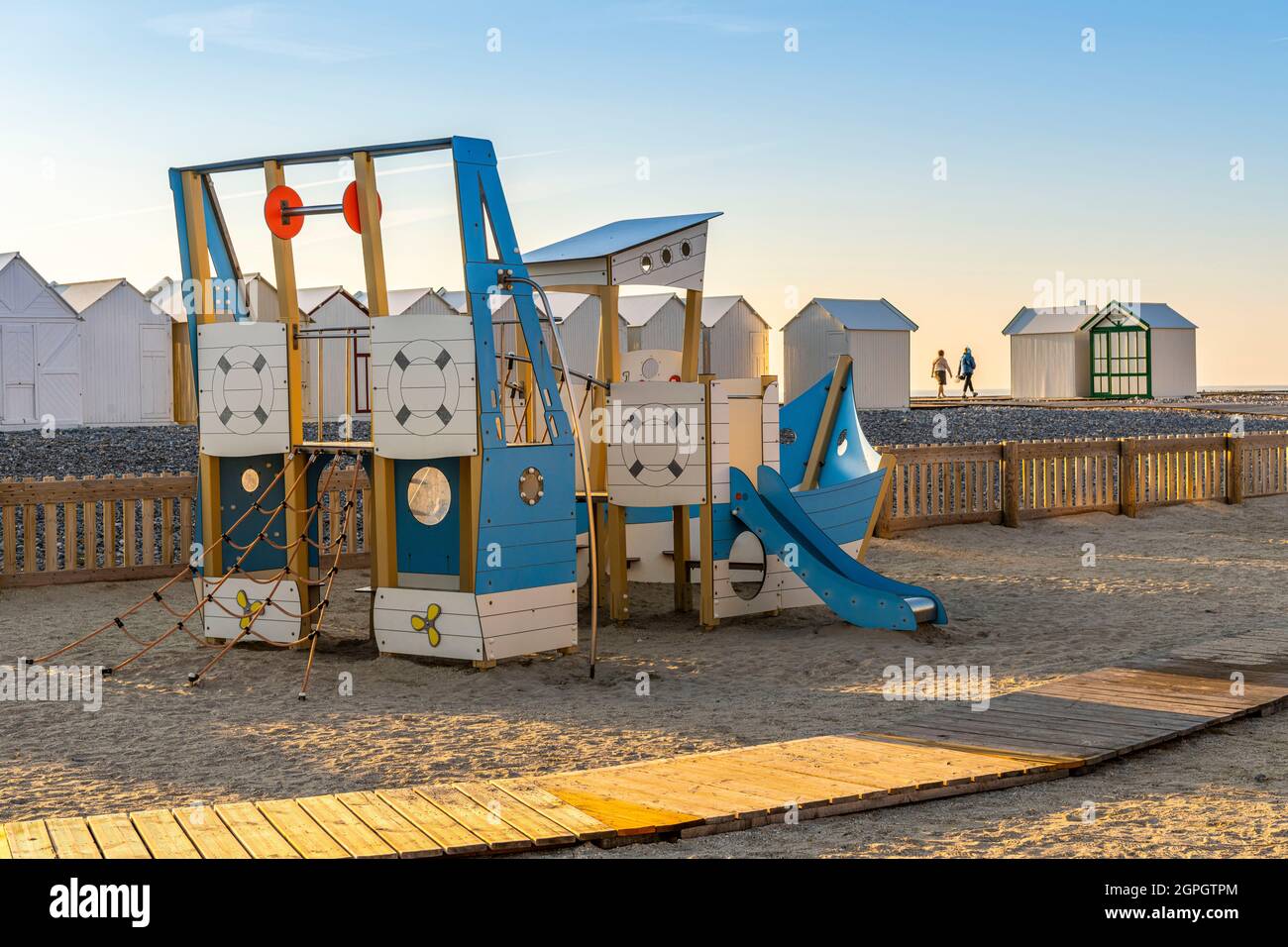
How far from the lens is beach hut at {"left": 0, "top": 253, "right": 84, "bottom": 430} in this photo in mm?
31312

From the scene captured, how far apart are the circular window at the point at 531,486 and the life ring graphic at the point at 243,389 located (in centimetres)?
208

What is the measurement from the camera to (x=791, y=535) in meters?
11.2

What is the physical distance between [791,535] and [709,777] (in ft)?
17.0

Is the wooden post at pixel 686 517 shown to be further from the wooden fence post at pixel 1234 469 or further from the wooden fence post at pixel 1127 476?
the wooden fence post at pixel 1234 469

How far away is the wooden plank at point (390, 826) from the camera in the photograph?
16.6 ft

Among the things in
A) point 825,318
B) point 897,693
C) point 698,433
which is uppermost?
point 825,318

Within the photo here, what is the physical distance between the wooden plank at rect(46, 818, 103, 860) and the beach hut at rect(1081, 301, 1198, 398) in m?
47.0

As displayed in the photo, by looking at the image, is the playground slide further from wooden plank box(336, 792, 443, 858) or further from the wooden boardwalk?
wooden plank box(336, 792, 443, 858)

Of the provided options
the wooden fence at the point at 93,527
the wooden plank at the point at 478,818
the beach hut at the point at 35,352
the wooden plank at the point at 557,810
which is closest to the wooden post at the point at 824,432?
the wooden fence at the point at 93,527

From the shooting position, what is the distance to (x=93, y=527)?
517 inches

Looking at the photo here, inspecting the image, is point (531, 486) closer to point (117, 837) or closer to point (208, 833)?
point (208, 833)
